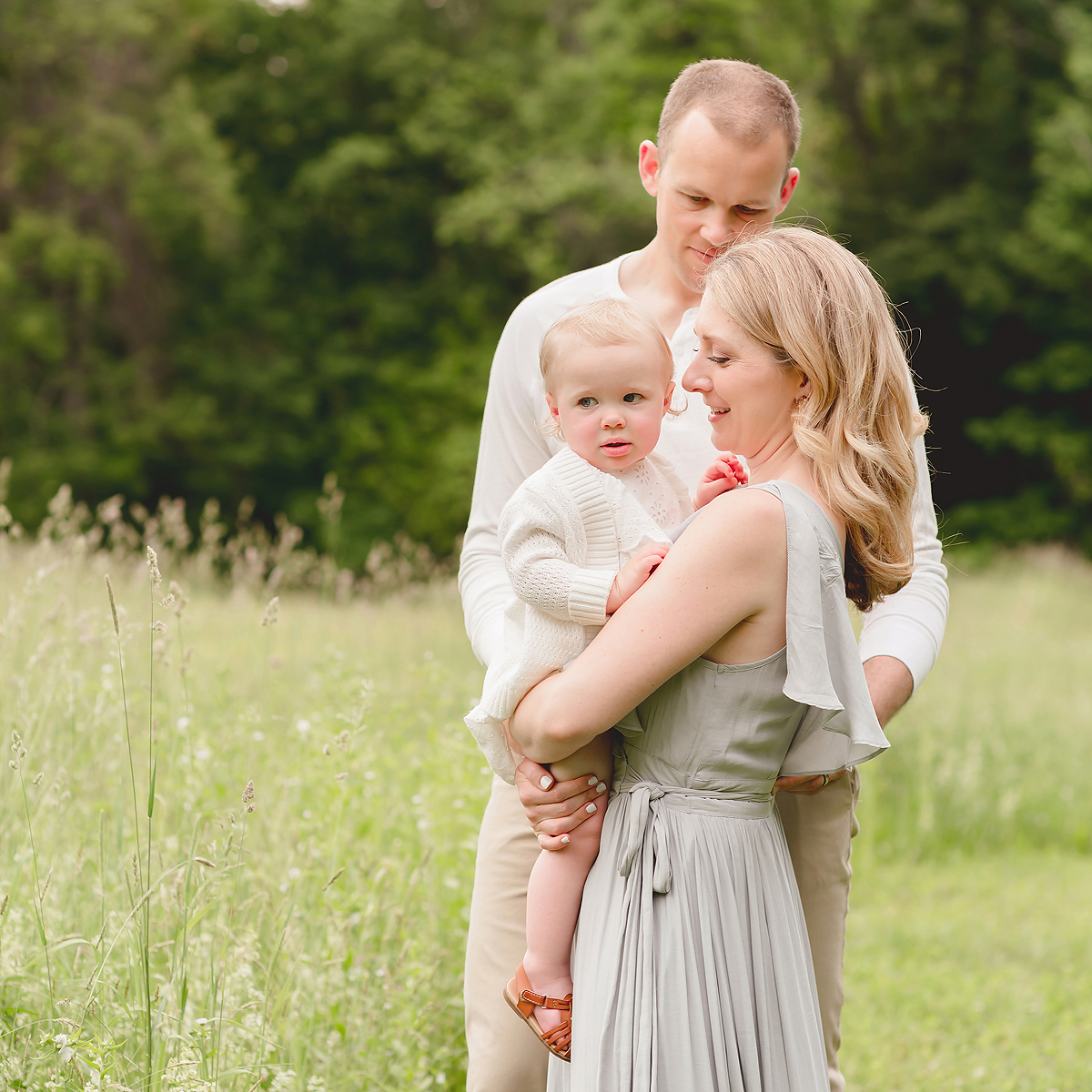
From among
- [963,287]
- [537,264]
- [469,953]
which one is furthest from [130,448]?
[469,953]

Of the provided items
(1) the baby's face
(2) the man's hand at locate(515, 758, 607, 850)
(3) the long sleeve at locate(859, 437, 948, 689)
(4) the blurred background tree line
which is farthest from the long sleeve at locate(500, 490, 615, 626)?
(4) the blurred background tree line

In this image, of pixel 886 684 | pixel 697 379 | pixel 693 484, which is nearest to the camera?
pixel 697 379

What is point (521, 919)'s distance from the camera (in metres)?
2.58

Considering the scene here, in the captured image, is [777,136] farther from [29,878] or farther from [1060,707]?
[1060,707]

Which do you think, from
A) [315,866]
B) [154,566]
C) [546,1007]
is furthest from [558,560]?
[315,866]

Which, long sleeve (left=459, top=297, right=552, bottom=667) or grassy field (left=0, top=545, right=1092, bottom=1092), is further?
long sleeve (left=459, top=297, right=552, bottom=667)

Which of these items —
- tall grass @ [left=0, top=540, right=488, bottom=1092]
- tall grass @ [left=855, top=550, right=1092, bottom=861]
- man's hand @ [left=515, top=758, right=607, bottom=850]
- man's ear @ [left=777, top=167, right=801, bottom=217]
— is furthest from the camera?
tall grass @ [left=855, top=550, right=1092, bottom=861]

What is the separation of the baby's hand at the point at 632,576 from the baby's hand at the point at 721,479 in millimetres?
158

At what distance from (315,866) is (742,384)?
196 cm

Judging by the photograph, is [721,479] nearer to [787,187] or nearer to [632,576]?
[632,576]

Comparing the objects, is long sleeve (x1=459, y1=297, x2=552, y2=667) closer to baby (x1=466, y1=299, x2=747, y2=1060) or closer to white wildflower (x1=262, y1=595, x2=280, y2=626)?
white wildflower (x1=262, y1=595, x2=280, y2=626)

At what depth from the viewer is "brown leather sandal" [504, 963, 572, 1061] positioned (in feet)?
6.84

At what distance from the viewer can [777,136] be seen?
2.54 metres

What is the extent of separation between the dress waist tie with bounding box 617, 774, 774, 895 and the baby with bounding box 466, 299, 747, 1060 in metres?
0.12
